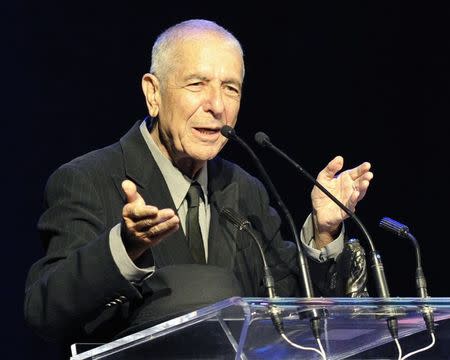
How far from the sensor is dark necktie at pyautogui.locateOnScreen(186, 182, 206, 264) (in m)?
2.85

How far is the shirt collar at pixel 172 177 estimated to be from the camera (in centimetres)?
296

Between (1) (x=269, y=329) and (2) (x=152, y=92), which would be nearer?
(1) (x=269, y=329)

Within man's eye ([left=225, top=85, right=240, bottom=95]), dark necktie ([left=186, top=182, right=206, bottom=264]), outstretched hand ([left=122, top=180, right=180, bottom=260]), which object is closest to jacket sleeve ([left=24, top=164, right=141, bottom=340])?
outstretched hand ([left=122, top=180, right=180, bottom=260])

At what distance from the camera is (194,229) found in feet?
9.50

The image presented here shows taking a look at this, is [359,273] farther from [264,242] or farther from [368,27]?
[368,27]

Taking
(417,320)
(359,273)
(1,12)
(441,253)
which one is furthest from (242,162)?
(417,320)

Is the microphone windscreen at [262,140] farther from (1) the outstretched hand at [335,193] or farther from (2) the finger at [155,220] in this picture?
(2) the finger at [155,220]

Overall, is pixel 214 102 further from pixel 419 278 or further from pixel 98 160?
pixel 419 278

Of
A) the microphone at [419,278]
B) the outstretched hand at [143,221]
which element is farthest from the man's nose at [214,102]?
the outstretched hand at [143,221]

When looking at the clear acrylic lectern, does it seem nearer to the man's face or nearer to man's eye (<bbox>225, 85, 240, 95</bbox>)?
the man's face

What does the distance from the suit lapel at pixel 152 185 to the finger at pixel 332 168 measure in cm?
44

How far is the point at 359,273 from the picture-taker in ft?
8.24

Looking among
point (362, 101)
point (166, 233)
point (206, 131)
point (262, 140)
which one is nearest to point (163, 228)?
point (166, 233)

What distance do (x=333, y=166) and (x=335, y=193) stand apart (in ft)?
0.25
